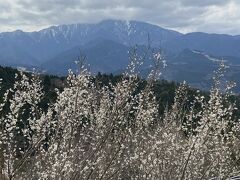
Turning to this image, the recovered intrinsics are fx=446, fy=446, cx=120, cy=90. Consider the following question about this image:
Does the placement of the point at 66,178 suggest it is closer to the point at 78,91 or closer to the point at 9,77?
the point at 78,91

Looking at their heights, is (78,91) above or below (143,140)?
above

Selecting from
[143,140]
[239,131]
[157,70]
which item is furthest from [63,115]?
[239,131]

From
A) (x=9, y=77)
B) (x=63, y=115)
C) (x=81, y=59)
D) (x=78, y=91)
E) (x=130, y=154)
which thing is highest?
(x=81, y=59)

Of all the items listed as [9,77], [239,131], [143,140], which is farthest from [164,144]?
[9,77]

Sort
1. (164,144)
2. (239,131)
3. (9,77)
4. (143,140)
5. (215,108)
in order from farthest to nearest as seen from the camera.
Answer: (9,77) < (239,131) < (143,140) < (164,144) < (215,108)

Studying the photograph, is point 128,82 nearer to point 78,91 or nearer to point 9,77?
point 78,91

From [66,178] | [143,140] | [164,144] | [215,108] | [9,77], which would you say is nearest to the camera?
[66,178]

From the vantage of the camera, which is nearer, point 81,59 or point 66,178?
point 66,178

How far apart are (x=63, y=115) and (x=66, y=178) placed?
1.16 metres

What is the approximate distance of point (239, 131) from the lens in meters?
10.1

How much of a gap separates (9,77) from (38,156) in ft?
179

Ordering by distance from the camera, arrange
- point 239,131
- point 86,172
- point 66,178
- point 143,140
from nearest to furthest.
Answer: point 66,178 → point 86,172 → point 143,140 → point 239,131

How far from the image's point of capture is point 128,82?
648 cm

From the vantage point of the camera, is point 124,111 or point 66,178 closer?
point 66,178
